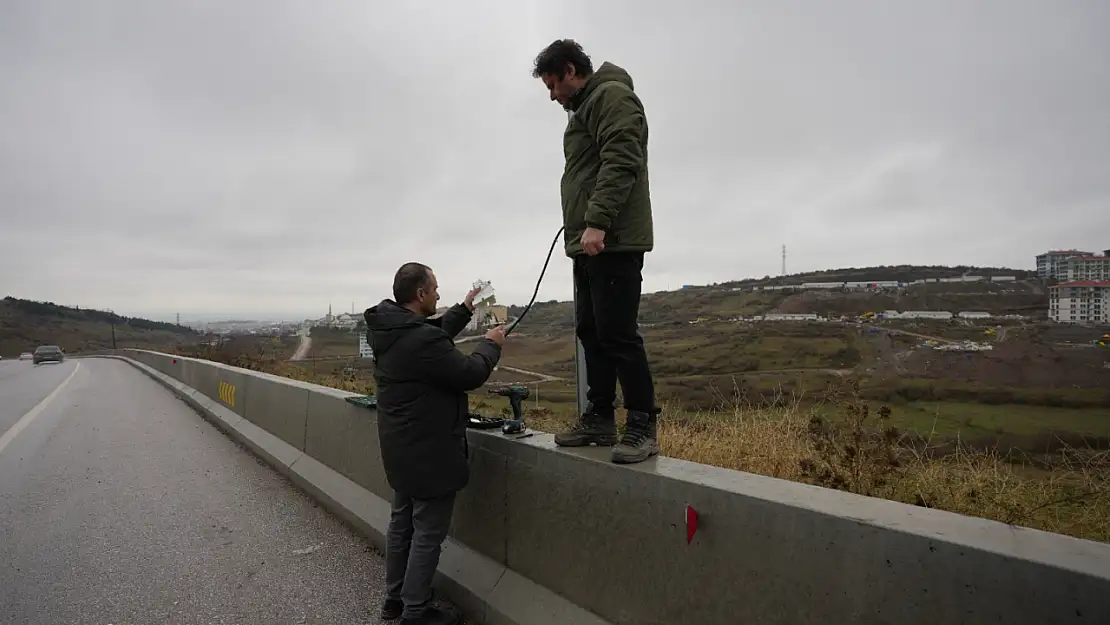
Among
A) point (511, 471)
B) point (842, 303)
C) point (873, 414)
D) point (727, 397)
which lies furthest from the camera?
point (842, 303)

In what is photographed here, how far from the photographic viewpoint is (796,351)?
13.7 m

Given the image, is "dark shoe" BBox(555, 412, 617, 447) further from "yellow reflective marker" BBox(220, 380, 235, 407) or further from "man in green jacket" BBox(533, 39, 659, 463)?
"yellow reflective marker" BBox(220, 380, 235, 407)

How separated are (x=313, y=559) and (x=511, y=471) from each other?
1918 millimetres

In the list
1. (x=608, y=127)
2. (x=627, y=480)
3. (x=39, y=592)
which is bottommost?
(x=39, y=592)

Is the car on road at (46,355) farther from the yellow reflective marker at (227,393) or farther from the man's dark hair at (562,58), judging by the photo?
the man's dark hair at (562,58)

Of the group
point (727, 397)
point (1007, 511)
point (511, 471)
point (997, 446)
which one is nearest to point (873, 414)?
point (997, 446)

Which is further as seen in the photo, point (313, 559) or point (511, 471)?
point (313, 559)

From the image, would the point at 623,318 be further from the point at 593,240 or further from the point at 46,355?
the point at 46,355

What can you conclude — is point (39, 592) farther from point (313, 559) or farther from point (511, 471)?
point (511, 471)

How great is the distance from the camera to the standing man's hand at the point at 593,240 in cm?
300

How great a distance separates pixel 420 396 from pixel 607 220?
4.26ft

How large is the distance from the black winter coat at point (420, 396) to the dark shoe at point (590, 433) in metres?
0.54

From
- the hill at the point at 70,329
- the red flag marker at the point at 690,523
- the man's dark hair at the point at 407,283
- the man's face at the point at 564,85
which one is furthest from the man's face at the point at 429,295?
the hill at the point at 70,329

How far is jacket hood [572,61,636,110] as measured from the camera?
3305 millimetres
